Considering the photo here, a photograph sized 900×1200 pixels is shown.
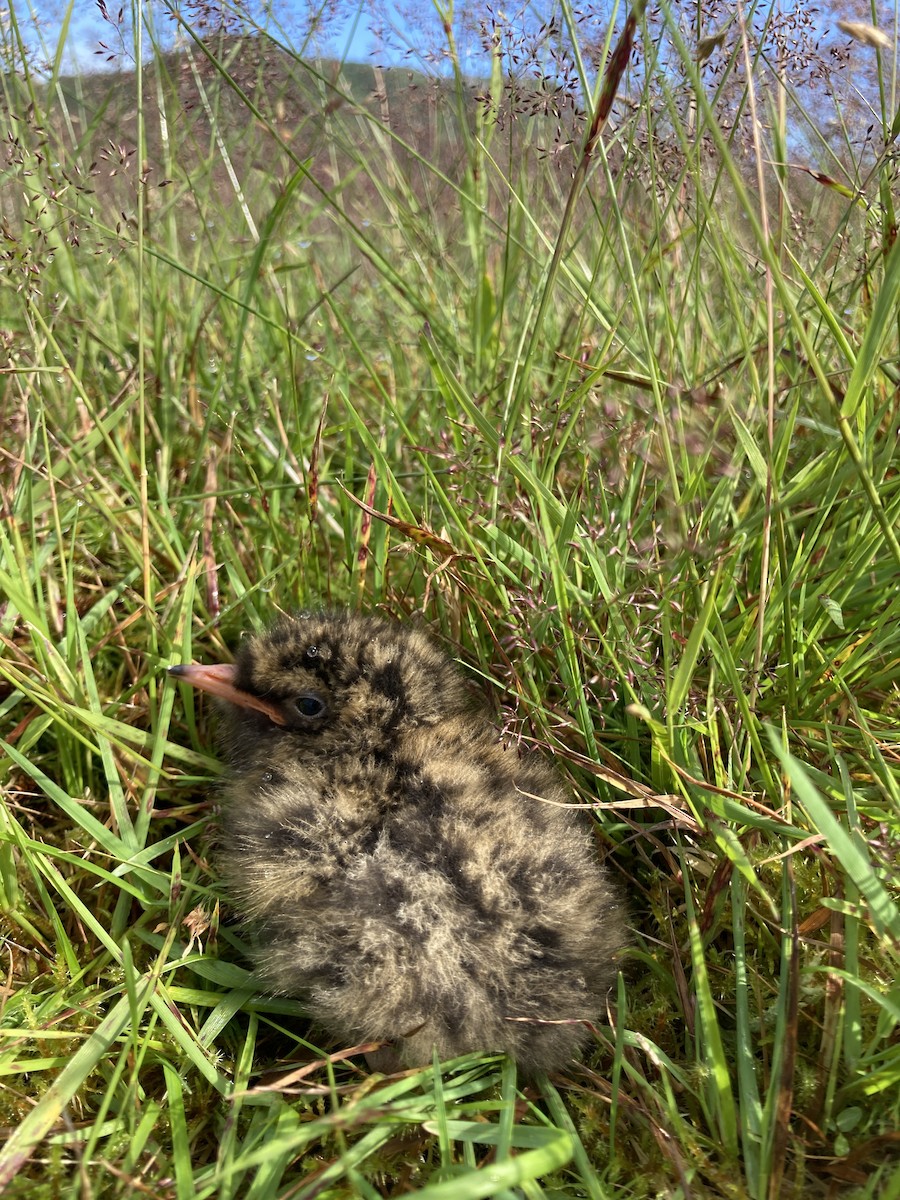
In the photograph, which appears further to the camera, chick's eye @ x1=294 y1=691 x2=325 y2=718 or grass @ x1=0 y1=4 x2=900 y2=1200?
chick's eye @ x1=294 y1=691 x2=325 y2=718

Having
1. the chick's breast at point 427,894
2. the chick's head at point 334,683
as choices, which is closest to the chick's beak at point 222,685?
the chick's head at point 334,683

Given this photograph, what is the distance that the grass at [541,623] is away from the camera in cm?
145

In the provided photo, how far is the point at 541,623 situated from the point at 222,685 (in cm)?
78

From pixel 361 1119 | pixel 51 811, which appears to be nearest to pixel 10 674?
pixel 51 811

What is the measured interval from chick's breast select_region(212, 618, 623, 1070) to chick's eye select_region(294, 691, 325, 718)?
0.43 ft

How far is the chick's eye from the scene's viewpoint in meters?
2.00

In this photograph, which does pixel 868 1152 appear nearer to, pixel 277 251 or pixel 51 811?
pixel 51 811

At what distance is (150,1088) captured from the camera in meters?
1.67

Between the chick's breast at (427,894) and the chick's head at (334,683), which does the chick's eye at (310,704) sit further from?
the chick's breast at (427,894)

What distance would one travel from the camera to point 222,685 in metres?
2.07

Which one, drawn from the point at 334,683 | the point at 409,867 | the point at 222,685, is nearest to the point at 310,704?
the point at 334,683

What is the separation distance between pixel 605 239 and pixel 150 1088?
194cm

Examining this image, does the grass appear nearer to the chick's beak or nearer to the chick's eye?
the chick's beak

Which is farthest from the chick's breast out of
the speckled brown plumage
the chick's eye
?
the chick's eye
